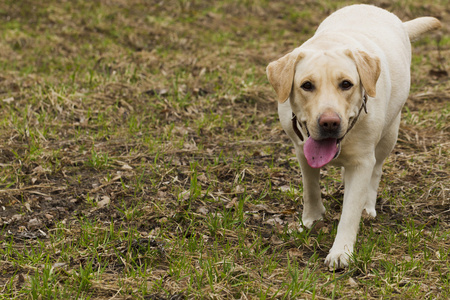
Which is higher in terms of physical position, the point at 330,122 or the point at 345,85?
the point at 345,85

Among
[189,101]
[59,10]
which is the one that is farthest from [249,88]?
[59,10]

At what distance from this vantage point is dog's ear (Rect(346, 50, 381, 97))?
3477 mm

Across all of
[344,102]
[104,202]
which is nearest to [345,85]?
[344,102]

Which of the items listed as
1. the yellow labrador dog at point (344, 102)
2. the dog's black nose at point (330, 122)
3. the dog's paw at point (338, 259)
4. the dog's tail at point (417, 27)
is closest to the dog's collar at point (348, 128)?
the yellow labrador dog at point (344, 102)

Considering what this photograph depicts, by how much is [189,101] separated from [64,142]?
166 centimetres

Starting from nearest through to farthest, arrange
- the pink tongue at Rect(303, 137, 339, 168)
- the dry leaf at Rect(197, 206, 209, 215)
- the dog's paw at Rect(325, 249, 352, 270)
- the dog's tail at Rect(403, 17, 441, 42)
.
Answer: the pink tongue at Rect(303, 137, 339, 168) < the dog's paw at Rect(325, 249, 352, 270) < the dry leaf at Rect(197, 206, 209, 215) < the dog's tail at Rect(403, 17, 441, 42)

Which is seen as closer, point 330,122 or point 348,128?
point 330,122

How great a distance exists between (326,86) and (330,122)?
24 centimetres

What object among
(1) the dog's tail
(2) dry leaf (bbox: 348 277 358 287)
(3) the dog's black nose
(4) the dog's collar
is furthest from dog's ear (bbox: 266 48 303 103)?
(1) the dog's tail

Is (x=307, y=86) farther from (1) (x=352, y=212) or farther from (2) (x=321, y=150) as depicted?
(1) (x=352, y=212)

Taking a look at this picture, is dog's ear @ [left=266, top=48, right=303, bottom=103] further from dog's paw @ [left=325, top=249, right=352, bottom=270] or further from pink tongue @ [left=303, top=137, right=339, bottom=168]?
dog's paw @ [left=325, top=249, right=352, bottom=270]

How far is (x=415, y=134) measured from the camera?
19.4 ft

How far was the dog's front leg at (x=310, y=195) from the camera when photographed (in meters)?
4.12

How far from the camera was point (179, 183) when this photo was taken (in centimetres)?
497
